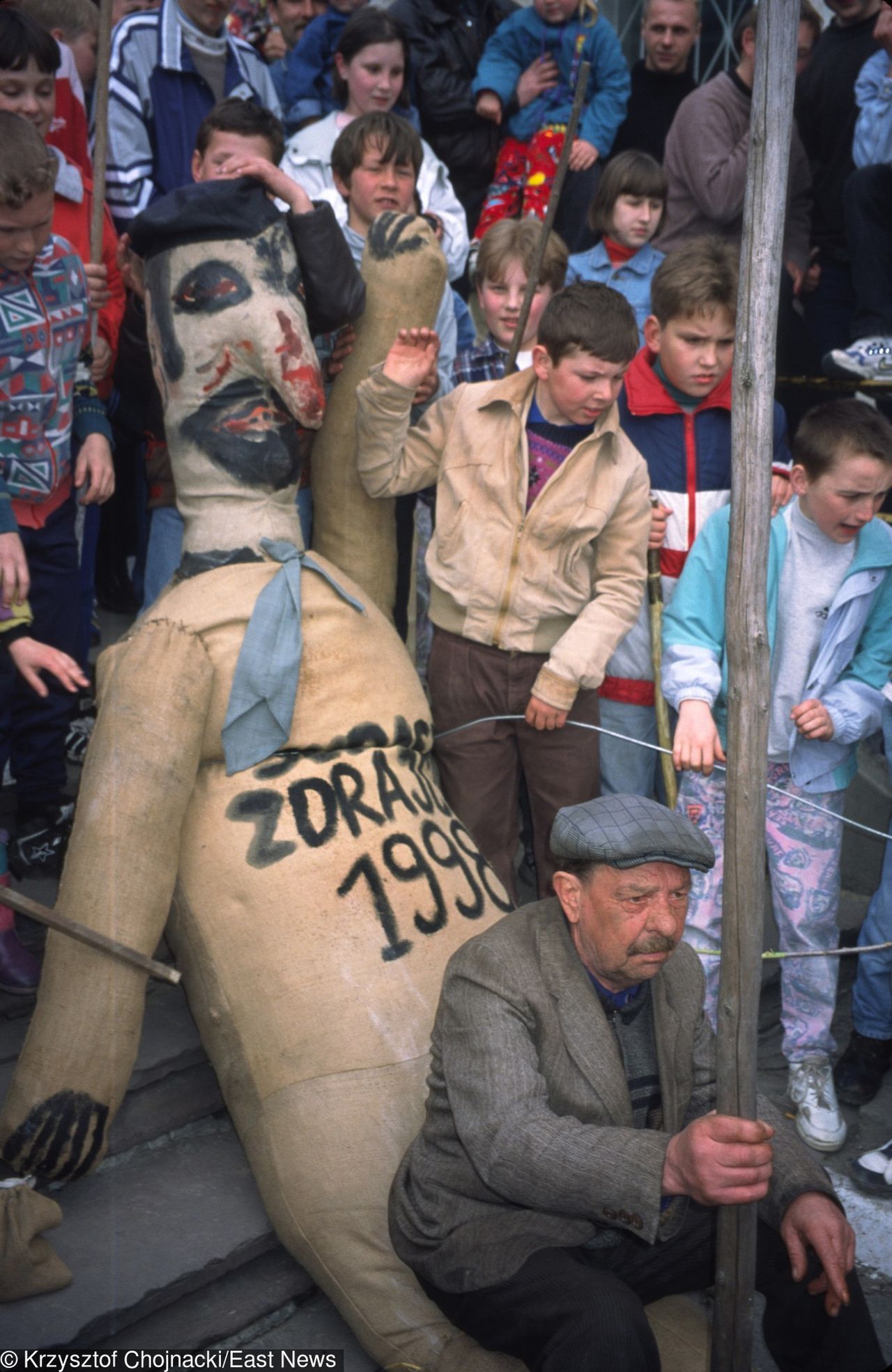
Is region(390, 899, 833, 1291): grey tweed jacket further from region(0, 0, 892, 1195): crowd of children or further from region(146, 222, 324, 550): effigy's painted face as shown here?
region(146, 222, 324, 550): effigy's painted face

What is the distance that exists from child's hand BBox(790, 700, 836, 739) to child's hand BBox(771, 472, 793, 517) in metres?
0.66

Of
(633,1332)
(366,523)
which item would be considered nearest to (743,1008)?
(633,1332)

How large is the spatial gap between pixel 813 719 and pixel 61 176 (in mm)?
2713

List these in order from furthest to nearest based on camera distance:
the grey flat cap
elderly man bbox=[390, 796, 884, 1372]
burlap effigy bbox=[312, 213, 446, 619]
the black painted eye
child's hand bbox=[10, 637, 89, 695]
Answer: burlap effigy bbox=[312, 213, 446, 619] < the black painted eye < child's hand bbox=[10, 637, 89, 695] < the grey flat cap < elderly man bbox=[390, 796, 884, 1372]

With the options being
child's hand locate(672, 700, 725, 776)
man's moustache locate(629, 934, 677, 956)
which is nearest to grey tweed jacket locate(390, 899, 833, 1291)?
man's moustache locate(629, 934, 677, 956)

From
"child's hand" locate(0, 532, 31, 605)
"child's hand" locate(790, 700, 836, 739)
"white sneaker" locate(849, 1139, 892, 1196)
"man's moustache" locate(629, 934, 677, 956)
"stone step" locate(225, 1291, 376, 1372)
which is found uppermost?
"child's hand" locate(0, 532, 31, 605)

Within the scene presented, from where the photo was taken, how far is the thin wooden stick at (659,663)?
4.01 m

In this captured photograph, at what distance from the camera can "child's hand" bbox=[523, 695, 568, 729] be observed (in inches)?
145

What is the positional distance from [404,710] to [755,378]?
1.58 metres

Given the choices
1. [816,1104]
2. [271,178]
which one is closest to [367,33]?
[271,178]

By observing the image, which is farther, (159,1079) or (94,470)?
(94,470)

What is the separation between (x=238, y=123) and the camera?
13.3 feet

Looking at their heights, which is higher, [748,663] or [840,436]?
[840,436]

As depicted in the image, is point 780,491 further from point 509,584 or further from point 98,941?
point 98,941
